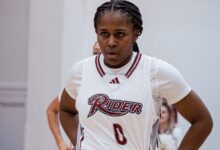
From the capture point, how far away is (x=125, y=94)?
2.20 m

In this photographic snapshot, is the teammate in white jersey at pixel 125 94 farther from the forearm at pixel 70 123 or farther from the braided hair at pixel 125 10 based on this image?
the forearm at pixel 70 123

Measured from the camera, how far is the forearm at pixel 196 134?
90.8 inches

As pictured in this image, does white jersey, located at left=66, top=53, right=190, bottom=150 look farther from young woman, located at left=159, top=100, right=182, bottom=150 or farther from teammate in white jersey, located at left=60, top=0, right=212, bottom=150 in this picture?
young woman, located at left=159, top=100, right=182, bottom=150

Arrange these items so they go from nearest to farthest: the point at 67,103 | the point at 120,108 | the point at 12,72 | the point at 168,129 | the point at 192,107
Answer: the point at 120,108, the point at 192,107, the point at 67,103, the point at 168,129, the point at 12,72

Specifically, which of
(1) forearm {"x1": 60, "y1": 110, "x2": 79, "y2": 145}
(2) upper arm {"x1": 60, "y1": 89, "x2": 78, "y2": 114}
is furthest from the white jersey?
(1) forearm {"x1": 60, "y1": 110, "x2": 79, "y2": 145}

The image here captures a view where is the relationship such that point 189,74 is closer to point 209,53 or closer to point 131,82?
point 209,53

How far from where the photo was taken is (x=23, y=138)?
5.38 m

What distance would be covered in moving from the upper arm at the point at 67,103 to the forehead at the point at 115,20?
18.8 inches

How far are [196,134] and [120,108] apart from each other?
0.39 metres

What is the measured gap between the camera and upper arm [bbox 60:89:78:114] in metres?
2.58

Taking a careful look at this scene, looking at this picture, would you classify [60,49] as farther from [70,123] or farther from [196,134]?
[196,134]

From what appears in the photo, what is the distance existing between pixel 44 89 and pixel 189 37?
166cm

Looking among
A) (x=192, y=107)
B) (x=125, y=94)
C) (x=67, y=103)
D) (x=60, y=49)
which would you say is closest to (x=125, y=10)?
(x=125, y=94)

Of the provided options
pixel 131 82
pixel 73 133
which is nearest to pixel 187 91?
pixel 131 82
